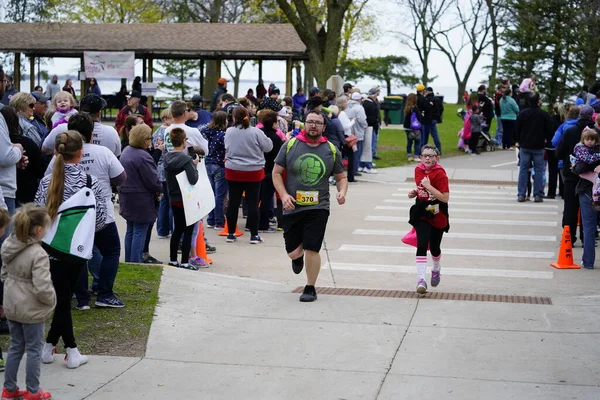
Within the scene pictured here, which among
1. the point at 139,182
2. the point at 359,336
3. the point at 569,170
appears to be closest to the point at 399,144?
the point at 569,170

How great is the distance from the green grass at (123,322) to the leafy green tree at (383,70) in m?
53.3

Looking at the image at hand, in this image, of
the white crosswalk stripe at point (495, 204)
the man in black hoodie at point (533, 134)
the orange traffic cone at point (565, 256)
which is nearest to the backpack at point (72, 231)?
the orange traffic cone at point (565, 256)

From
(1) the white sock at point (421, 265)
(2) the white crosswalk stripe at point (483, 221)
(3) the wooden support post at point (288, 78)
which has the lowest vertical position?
(2) the white crosswalk stripe at point (483, 221)

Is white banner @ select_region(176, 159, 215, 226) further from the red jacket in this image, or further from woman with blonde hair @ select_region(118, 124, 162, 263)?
the red jacket

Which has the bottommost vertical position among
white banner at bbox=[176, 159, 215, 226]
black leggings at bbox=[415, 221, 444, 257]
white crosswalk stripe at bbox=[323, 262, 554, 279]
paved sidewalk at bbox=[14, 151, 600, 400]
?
white crosswalk stripe at bbox=[323, 262, 554, 279]

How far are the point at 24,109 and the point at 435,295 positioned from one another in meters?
4.60

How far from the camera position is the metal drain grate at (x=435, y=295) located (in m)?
9.75

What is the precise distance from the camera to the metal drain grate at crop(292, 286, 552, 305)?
9.75 metres

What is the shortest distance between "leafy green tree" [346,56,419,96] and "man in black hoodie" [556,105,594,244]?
48217 millimetres

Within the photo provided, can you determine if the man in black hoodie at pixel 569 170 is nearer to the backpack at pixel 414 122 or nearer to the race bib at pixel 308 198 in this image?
the race bib at pixel 308 198

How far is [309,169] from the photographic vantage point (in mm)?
9180

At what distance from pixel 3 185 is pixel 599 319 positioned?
5.51 meters

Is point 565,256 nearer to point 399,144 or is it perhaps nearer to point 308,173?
point 308,173

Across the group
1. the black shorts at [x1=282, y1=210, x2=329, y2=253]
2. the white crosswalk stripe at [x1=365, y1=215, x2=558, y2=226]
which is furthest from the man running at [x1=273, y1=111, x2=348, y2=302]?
the white crosswalk stripe at [x1=365, y1=215, x2=558, y2=226]
